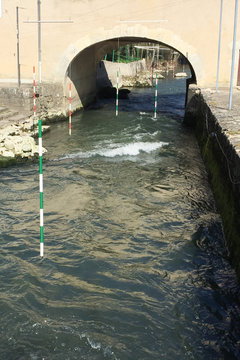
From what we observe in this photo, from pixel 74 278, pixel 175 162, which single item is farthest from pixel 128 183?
pixel 74 278

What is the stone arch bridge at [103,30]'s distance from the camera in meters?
15.7

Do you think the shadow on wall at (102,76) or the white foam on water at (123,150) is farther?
the shadow on wall at (102,76)

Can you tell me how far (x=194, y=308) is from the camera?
193 inches

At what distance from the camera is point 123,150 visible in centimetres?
1241

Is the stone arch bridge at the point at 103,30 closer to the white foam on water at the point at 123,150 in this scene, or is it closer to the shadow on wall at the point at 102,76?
the white foam on water at the point at 123,150

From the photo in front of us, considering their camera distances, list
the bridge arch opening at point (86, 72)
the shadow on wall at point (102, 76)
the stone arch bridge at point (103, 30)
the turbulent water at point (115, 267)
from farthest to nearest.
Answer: the shadow on wall at point (102, 76)
the bridge arch opening at point (86, 72)
the stone arch bridge at point (103, 30)
the turbulent water at point (115, 267)

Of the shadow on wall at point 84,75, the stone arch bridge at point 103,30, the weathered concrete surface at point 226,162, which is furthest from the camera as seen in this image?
the shadow on wall at point 84,75

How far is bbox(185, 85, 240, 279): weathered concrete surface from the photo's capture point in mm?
5887

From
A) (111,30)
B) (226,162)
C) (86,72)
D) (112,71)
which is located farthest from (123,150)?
(112,71)

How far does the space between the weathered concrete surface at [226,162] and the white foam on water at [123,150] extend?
78.6 inches

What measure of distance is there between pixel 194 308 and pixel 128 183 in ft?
15.7

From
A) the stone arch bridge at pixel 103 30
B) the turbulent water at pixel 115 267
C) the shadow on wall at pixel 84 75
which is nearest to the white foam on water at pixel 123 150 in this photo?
the turbulent water at pixel 115 267

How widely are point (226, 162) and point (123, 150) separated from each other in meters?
5.50

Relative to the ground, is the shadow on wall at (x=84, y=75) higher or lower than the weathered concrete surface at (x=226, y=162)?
higher
